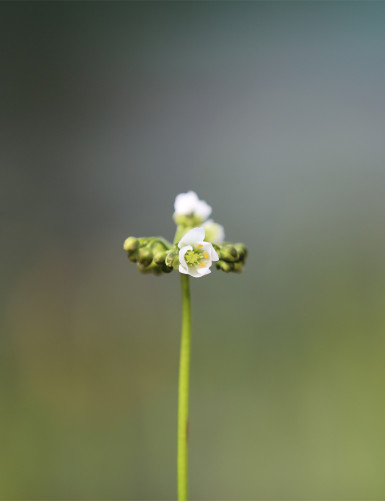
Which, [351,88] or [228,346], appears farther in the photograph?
[351,88]

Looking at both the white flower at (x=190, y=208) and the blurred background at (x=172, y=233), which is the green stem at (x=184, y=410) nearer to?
the white flower at (x=190, y=208)

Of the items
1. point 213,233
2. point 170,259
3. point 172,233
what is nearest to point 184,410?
point 170,259

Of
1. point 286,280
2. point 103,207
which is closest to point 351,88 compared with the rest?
point 286,280

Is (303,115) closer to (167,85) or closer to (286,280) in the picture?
(167,85)

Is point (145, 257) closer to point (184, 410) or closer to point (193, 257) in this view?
point (193, 257)

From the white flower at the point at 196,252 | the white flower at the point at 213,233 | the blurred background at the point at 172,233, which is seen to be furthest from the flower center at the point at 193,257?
the blurred background at the point at 172,233

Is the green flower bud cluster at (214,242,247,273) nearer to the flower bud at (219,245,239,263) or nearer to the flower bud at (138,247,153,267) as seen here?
the flower bud at (219,245,239,263)
